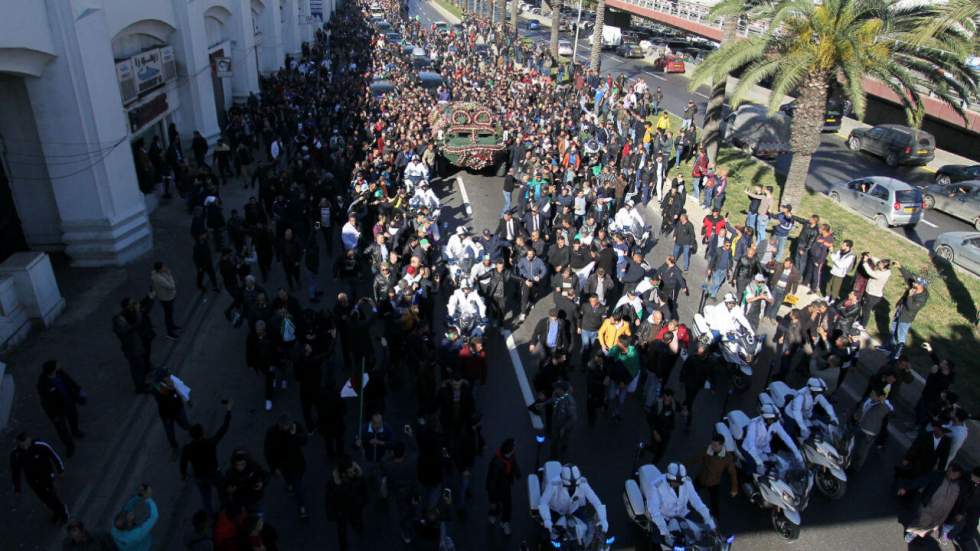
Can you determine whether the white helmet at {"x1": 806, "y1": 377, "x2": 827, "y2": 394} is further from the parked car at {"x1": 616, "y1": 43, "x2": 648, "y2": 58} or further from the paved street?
the parked car at {"x1": 616, "y1": 43, "x2": 648, "y2": 58}

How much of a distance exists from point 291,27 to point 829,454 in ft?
140

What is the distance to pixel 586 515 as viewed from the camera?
24.3 feet

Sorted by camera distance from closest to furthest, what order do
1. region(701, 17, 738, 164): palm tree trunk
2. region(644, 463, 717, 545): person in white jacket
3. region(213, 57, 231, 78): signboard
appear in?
region(644, 463, 717, 545): person in white jacket
region(701, 17, 738, 164): palm tree trunk
region(213, 57, 231, 78): signboard

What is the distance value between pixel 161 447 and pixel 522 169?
11983mm

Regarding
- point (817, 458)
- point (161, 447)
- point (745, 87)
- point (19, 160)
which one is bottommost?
point (161, 447)

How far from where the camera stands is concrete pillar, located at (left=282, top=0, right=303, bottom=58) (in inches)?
1633

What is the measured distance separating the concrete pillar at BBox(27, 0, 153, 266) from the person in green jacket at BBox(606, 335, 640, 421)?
1087 cm

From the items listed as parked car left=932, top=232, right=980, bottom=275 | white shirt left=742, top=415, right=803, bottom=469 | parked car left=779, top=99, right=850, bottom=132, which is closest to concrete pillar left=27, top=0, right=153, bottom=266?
white shirt left=742, top=415, right=803, bottom=469

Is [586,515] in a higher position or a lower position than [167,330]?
higher

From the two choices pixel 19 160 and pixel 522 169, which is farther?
pixel 522 169

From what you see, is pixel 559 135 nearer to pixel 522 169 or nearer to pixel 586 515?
pixel 522 169

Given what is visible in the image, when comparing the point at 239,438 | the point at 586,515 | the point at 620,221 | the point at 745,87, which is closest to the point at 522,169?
the point at 620,221

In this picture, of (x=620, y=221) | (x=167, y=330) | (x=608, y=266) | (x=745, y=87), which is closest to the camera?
(x=167, y=330)

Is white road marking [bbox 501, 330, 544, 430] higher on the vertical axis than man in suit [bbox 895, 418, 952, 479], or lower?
lower
